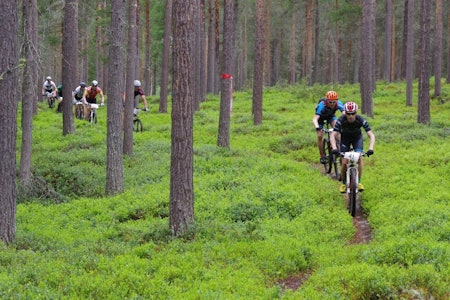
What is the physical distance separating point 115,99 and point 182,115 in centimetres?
496

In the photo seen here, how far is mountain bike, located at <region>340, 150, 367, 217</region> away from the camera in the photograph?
1027cm

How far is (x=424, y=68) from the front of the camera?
20641 mm

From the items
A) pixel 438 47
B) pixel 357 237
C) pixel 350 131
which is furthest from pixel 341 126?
pixel 438 47

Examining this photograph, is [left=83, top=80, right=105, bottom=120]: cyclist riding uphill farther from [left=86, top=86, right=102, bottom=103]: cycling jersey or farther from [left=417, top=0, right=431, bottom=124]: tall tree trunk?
[left=417, top=0, right=431, bottom=124]: tall tree trunk

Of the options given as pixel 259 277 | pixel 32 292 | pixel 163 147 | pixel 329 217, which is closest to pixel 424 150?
pixel 329 217

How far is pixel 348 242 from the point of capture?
872cm

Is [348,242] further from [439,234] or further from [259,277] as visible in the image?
[259,277]

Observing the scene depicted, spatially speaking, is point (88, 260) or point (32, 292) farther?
point (88, 260)

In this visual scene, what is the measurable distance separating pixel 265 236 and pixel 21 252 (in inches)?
162

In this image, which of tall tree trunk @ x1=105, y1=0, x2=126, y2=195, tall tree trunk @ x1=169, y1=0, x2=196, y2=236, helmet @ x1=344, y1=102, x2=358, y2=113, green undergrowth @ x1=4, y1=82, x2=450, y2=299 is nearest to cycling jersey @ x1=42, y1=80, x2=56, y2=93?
green undergrowth @ x1=4, y1=82, x2=450, y2=299

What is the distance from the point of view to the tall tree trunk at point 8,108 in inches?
321

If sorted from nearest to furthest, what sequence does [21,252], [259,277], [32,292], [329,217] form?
[32,292] < [259,277] < [21,252] < [329,217]

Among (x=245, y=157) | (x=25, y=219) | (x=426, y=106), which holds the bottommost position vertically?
(x=25, y=219)

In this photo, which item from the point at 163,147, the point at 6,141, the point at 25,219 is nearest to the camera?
the point at 6,141
